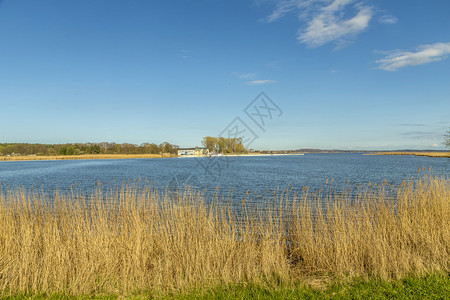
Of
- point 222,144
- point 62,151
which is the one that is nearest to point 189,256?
point 222,144

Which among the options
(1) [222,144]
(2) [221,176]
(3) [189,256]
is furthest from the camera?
(1) [222,144]

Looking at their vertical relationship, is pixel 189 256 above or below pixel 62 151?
below

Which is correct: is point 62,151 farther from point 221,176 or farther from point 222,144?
point 221,176

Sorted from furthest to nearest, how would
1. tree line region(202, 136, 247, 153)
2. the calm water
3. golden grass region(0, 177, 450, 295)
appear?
tree line region(202, 136, 247, 153) → the calm water → golden grass region(0, 177, 450, 295)

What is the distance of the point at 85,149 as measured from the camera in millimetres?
114875

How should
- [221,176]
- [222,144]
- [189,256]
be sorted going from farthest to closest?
[222,144]
[221,176]
[189,256]

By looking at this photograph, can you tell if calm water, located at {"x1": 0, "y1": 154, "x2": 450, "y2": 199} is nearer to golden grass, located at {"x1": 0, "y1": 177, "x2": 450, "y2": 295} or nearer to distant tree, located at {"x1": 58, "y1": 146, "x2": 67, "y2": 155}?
golden grass, located at {"x1": 0, "y1": 177, "x2": 450, "y2": 295}

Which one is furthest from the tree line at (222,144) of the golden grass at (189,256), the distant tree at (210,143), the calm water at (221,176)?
the golden grass at (189,256)

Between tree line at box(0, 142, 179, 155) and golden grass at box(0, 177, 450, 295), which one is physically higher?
tree line at box(0, 142, 179, 155)

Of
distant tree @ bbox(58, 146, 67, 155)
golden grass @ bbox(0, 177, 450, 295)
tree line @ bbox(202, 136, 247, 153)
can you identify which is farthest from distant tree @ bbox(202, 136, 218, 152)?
golden grass @ bbox(0, 177, 450, 295)

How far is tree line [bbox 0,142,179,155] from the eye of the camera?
10694 centimetres

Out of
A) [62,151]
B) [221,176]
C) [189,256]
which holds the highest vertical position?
[62,151]

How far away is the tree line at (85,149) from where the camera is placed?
10694 cm

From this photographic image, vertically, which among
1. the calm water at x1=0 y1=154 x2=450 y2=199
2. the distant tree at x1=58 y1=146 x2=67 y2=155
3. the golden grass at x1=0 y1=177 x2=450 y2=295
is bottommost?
the calm water at x1=0 y1=154 x2=450 y2=199
